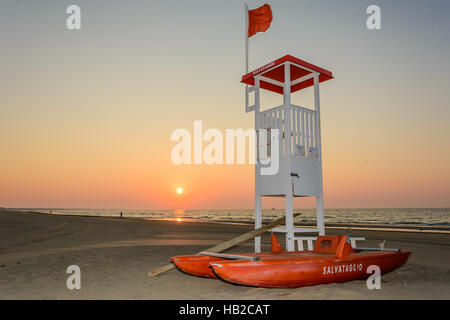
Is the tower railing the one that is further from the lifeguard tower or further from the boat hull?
the boat hull

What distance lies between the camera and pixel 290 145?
784 cm

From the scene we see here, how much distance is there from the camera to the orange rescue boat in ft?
17.9

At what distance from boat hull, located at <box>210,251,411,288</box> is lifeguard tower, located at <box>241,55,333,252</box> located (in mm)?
1547

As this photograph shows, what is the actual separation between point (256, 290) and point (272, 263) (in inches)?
29.7

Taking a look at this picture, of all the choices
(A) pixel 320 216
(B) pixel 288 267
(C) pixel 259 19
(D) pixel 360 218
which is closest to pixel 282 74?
(C) pixel 259 19

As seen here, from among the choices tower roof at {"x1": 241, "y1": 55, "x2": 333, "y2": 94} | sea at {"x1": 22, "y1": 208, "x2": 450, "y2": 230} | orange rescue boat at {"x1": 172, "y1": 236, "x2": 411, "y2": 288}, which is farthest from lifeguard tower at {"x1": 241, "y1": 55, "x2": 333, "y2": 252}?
sea at {"x1": 22, "y1": 208, "x2": 450, "y2": 230}

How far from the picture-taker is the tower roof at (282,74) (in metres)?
8.07

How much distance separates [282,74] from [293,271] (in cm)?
517

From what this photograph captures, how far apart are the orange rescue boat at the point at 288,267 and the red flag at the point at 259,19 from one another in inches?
223

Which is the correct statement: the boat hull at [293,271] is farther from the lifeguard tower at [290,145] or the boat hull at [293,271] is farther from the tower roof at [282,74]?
the tower roof at [282,74]

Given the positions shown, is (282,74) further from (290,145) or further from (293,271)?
(293,271)

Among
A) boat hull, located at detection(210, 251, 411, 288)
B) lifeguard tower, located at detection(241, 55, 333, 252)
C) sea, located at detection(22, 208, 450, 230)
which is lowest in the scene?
sea, located at detection(22, 208, 450, 230)
